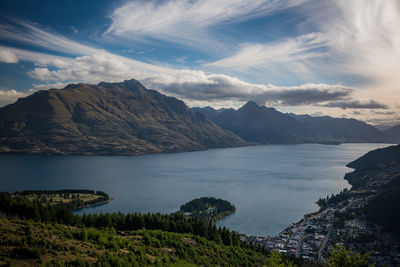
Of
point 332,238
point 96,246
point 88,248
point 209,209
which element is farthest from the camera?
point 209,209

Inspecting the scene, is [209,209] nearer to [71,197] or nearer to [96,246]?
[71,197]

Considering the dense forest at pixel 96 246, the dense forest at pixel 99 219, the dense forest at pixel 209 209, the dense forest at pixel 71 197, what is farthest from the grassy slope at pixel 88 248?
the dense forest at pixel 71 197

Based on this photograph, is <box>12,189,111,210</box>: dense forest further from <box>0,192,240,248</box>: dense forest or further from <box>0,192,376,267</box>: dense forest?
<box>0,192,376,267</box>: dense forest

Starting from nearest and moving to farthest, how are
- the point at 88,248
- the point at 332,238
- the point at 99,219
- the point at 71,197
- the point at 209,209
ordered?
the point at 88,248 < the point at 99,219 < the point at 332,238 < the point at 209,209 < the point at 71,197

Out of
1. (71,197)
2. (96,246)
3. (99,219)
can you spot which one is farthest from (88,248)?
(71,197)

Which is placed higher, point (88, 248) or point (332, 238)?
point (88, 248)

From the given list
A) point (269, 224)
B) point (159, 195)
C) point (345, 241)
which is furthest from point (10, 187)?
point (345, 241)

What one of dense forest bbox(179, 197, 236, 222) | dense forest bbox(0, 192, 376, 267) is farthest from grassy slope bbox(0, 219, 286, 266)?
dense forest bbox(179, 197, 236, 222)
